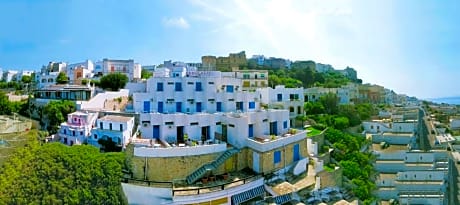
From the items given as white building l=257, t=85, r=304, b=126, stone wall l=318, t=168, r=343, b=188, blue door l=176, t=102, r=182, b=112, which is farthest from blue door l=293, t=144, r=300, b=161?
white building l=257, t=85, r=304, b=126

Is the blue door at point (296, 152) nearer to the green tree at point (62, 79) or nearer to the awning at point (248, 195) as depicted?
the awning at point (248, 195)

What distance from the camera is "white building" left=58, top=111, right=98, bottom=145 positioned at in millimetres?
21750

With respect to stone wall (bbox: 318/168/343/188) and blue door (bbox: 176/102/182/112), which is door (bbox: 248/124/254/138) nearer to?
stone wall (bbox: 318/168/343/188)

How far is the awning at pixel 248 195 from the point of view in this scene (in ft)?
57.8

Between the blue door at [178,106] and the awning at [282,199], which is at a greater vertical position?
the blue door at [178,106]

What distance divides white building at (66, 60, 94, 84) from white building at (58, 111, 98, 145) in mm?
14666

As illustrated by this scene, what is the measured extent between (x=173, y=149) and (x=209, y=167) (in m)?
1.81

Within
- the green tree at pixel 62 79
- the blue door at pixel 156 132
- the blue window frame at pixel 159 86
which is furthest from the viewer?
the green tree at pixel 62 79

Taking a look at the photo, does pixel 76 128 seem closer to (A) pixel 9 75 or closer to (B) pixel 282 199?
(B) pixel 282 199

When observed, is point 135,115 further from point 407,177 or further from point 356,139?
point 407,177

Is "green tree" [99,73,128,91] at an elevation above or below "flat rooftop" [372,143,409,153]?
above

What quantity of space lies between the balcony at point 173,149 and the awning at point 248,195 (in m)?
2.33

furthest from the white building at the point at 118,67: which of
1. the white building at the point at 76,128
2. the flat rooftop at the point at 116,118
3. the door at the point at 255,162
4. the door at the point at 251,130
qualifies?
the door at the point at 255,162

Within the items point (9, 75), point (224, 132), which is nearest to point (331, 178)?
point (224, 132)
